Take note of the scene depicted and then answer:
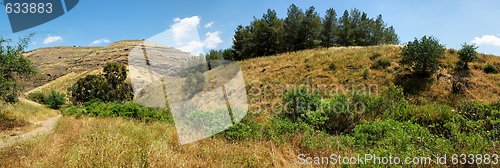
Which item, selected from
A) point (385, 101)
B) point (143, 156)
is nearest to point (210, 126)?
point (143, 156)

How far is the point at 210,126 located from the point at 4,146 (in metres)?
4.69

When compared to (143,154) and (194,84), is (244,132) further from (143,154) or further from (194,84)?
(194,84)

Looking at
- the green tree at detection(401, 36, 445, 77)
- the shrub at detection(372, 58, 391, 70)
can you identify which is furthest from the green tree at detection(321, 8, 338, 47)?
the green tree at detection(401, 36, 445, 77)

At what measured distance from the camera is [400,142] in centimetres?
532

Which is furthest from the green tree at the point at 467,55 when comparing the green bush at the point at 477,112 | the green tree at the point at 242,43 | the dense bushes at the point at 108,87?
the dense bushes at the point at 108,87

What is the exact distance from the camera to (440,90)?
20.2m

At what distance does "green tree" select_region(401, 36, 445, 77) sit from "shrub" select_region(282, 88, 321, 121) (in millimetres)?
12927

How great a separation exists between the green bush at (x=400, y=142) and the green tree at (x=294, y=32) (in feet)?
128

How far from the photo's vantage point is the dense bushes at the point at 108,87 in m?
39.4

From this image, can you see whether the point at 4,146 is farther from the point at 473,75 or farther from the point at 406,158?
the point at 473,75

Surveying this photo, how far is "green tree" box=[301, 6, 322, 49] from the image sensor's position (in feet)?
144

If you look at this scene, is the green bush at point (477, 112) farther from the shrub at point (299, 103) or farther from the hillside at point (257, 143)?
the shrub at point (299, 103)

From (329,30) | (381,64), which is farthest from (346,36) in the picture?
(381,64)

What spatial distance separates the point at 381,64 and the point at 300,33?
2085 centimetres
